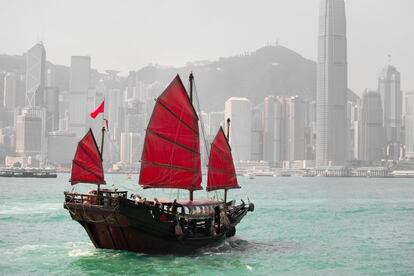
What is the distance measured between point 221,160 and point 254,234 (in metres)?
7.30

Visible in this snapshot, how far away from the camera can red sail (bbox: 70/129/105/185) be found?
129ft

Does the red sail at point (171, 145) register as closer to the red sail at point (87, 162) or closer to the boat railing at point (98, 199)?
the boat railing at point (98, 199)

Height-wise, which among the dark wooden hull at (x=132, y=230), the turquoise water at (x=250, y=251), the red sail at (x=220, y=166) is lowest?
the turquoise water at (x=250, y=251)

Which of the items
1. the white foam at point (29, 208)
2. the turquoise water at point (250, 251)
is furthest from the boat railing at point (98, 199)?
the white foam at point (29, 208)

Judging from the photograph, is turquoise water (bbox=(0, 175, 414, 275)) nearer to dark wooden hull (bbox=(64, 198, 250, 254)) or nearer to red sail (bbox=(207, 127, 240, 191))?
dark wooden hull (bbox=(64, 198, 250, 254))

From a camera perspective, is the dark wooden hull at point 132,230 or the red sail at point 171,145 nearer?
the dark wooden hull at point 132,230

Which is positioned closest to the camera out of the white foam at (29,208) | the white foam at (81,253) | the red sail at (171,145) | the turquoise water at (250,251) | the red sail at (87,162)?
the turquoise water at (250,251)

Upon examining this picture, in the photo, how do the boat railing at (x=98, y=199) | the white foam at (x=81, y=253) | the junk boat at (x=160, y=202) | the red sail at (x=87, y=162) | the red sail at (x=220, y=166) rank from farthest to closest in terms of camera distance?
the red sail at (x=220, y=166)
the red sail at (x=87, y=162)
the white foam at (x=81, y=253)
the junk boat at (x=160, y=202)
the boat railing at (x=98, y=199)

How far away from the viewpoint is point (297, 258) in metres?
38.6

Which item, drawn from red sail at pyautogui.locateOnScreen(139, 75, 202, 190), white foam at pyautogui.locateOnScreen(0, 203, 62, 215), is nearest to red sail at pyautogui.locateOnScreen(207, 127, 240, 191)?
red sail at pyautogui.locateOnScreen(139, 75, 202, 190)

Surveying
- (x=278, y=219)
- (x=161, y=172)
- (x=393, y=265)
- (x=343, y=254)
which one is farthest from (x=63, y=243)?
(x=278, y=219)

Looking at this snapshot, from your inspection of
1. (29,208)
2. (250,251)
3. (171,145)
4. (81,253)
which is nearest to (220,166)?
(250,251)

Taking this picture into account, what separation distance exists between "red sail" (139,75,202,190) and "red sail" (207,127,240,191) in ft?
18.8

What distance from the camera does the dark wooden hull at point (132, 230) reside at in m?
34.8
